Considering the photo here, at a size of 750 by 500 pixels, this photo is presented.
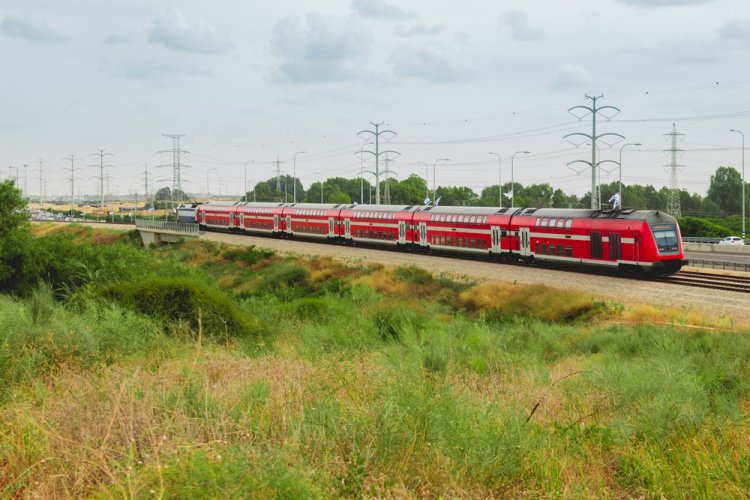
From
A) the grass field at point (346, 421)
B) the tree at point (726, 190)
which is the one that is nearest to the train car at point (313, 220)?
the grass field at point (346, 421)

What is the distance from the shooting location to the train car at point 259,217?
2921 inches

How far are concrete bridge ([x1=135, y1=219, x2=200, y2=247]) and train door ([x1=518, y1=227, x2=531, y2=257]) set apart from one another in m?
42.4

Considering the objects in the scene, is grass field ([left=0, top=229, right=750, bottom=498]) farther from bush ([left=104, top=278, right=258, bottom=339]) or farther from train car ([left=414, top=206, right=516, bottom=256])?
train car ([left=414, top=206, right=516, bottom=256])

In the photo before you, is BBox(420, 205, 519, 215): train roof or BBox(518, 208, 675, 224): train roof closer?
BBox(518, 208, 675, 224): train roof

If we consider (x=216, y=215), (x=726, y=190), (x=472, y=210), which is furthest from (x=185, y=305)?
(x=726, y=190)

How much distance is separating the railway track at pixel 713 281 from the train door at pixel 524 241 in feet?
27.4

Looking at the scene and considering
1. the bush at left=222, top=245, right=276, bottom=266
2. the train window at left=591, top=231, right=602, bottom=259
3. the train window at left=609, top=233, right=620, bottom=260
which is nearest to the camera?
the train window at left=609, top=233, right=620, bottom=260

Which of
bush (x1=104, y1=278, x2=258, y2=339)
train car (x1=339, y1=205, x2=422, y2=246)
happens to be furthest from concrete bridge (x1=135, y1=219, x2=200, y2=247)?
bush (x1=104, y1=278, x2=258, y2=339)

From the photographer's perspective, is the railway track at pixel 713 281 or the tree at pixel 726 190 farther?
the tree at pixel 726 190

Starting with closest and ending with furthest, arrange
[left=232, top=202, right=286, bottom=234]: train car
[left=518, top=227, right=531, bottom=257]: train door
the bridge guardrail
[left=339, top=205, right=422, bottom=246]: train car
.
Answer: [left=518, top=227, right=531, bottom=257]: train door < [left=339, top=205, right=422, bottom=246]: train car < [left=232, top=202, right=286, bottom=234]: train car < the bridge guardrail

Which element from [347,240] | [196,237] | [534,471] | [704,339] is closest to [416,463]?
[534,471]

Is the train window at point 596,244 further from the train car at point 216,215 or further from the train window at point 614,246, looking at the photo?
the train car at point 216,215

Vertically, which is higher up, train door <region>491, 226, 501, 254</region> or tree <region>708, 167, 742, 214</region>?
tree <region>708, 167, 742, 214</region>

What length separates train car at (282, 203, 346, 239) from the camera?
6406 centimetres
